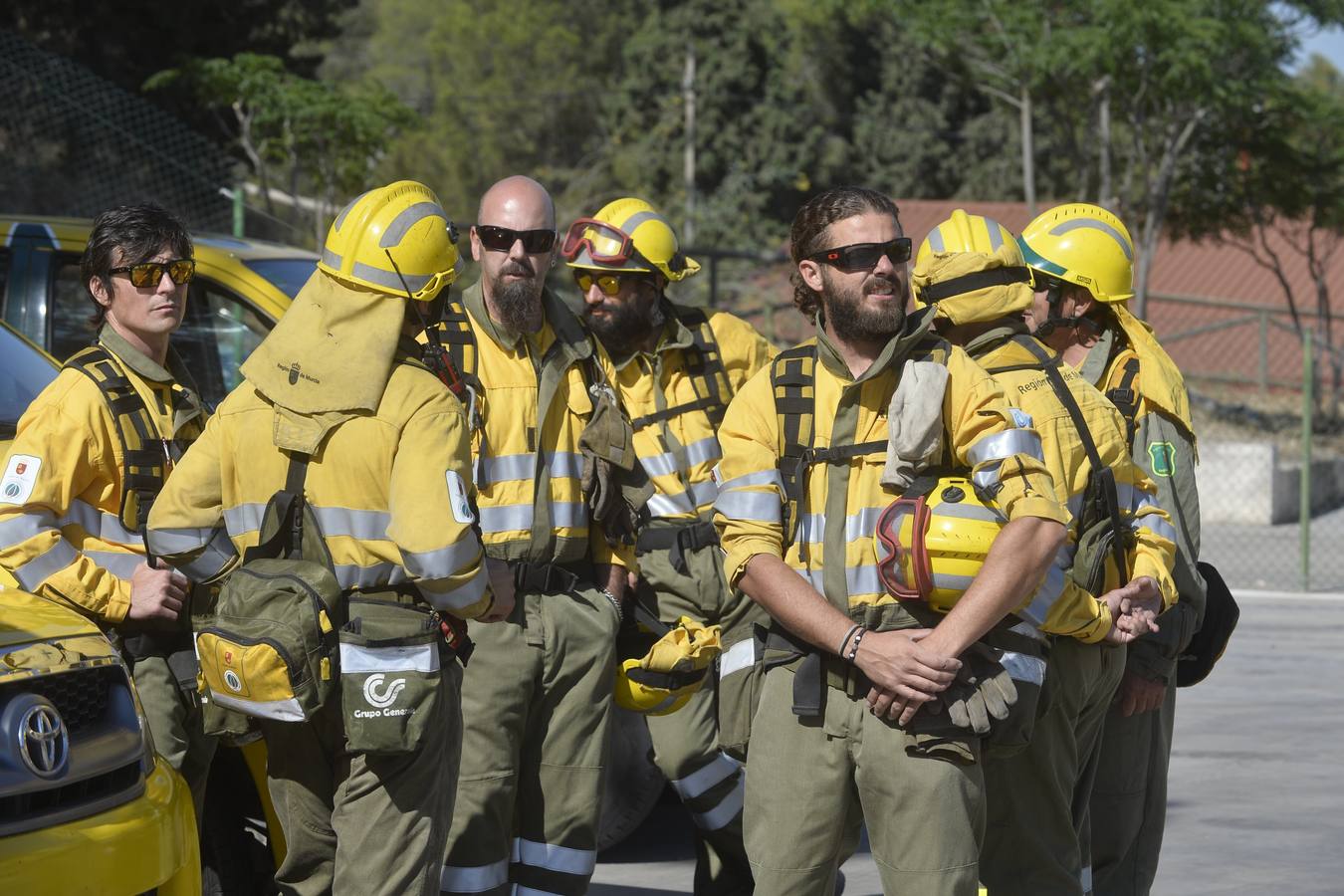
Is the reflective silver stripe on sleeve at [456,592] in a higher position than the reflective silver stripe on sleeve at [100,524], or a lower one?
lower

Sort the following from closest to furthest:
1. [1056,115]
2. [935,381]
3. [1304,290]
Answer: [935,381], [1056,115], [1304,290]

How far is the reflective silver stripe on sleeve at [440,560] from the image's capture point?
3.55 m

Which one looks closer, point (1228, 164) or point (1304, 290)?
point (1228, 164)

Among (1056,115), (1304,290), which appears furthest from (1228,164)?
(1304,290)

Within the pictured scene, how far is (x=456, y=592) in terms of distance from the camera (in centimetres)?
364

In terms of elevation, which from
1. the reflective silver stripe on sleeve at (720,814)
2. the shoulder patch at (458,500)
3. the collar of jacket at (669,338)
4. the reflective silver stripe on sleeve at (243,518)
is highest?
the collar of jacket at (669,338)

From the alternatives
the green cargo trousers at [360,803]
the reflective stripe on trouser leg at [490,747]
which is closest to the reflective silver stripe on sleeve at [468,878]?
the reflective stripe on trouser leg at [490,747]

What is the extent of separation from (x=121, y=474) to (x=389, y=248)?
3.46 ft

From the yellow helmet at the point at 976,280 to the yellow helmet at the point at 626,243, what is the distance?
5.75 feet

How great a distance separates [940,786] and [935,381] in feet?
2.82

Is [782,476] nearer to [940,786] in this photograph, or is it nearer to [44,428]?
[940,786]

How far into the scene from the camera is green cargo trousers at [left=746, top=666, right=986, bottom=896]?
141 inches

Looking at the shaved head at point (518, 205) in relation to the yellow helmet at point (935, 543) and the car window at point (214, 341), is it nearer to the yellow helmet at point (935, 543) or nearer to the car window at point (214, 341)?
the yellow helmet at point (935, 543)

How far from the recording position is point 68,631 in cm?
364
